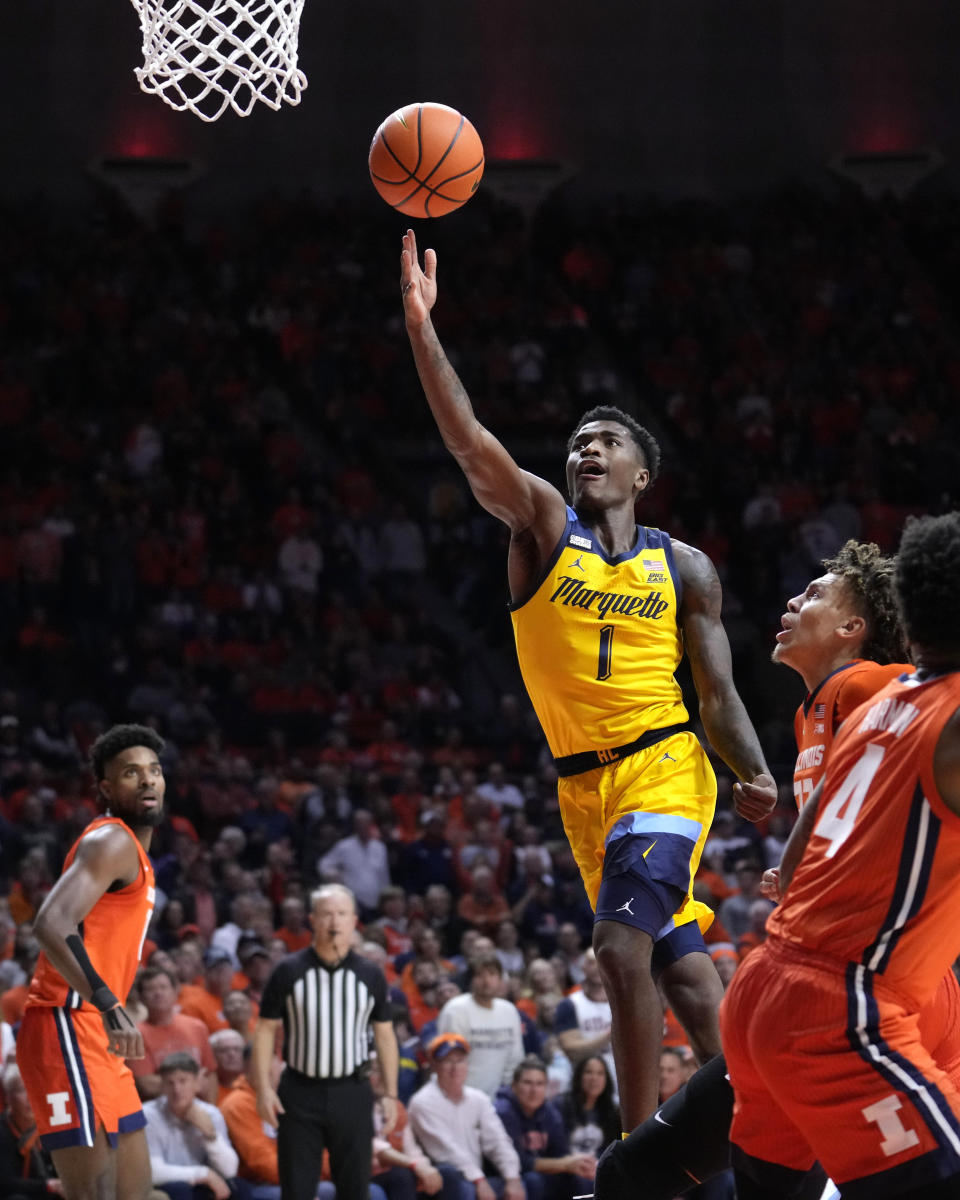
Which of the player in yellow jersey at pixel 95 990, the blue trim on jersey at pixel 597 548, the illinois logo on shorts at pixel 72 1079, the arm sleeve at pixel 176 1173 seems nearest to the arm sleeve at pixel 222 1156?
the arm sleeve at pixel 176 1173

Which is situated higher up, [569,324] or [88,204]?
[88,204]

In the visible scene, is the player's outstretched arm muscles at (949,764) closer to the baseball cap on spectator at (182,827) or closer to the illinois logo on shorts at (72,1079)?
the illinois logo on shorts at (72,1079)

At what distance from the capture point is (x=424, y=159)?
203 inches

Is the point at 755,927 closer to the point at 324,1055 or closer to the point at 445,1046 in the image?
the point at 445,1046

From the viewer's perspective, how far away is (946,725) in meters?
2.96

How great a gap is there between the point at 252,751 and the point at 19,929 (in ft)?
14.7

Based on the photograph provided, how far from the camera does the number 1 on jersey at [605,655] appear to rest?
4824 mm

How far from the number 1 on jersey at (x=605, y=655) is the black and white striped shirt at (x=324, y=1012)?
12.6ft

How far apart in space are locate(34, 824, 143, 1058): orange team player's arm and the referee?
2.43m

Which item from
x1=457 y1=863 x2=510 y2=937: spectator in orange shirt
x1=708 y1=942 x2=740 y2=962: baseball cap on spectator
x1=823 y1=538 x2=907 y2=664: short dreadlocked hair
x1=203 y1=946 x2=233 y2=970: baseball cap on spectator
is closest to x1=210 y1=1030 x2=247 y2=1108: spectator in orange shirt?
x1=203 y1=946 x2=233 y2=970: baseball cap on spectator

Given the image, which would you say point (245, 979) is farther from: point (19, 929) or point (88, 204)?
point (88, 204)

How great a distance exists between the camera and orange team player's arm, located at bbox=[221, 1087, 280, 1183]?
8.54 meters

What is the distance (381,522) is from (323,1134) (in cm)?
898

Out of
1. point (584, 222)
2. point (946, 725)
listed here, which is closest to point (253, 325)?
point (584, 222)
